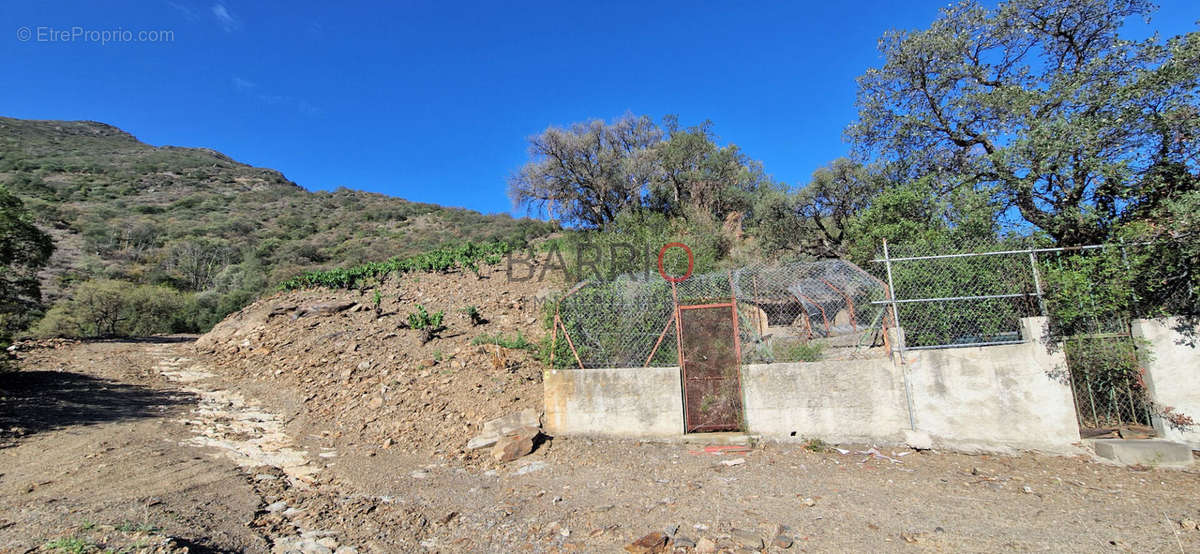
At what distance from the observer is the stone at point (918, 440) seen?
6.44 metres

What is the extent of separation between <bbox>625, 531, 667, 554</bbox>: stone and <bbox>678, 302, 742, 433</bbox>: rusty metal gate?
3039mm

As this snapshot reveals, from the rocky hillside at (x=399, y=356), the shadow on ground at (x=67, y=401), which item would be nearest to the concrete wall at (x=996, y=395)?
the rocky hillside at (x=399, y=356)

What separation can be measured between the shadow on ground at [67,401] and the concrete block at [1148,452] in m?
13.1

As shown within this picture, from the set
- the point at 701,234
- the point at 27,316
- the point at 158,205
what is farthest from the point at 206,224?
the point at 701,234

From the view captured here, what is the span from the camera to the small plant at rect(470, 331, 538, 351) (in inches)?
395

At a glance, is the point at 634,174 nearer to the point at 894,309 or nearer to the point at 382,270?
the point at 382,270

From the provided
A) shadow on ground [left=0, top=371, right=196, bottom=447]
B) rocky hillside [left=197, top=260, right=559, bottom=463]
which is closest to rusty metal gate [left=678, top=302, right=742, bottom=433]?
rocky hillside [left=197, top=260, right=559, bottom=463]

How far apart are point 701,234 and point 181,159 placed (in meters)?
66.6

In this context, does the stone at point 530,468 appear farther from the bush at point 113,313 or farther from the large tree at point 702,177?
the bush at point 113,313

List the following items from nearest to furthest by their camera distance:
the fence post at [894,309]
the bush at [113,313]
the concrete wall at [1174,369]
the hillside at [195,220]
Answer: the concrete wall at [1174,369] → the fence post at [894,309] → the bush at [113,313] → the hillside at [195,220]

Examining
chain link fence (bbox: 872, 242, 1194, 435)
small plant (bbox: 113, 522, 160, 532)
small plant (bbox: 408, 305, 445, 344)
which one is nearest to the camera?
small plant (bbox: 113, 522, 160, 532)

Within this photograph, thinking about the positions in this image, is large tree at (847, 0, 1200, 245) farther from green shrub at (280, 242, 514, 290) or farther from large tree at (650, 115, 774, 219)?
green shrub at (280, 242, 514, 290)

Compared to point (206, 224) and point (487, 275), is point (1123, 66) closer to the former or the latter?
point (487, 275)

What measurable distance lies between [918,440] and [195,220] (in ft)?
169
